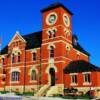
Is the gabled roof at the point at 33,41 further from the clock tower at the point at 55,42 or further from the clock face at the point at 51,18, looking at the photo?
the clock face at the point at 51,18

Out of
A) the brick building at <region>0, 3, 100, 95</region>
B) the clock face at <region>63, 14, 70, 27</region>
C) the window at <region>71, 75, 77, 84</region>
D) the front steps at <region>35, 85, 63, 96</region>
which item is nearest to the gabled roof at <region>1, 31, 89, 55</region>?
the brick building at <region>0, 3, 100, 95</region>

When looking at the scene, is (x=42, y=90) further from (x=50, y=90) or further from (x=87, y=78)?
(x=87, y=78)

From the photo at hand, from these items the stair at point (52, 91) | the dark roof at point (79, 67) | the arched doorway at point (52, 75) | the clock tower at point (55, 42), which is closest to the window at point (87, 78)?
the dark roof at point (79, 67)

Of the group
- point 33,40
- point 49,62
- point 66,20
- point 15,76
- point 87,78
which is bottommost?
point 87,78

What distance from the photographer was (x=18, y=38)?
55.1 m

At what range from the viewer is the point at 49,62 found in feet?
160

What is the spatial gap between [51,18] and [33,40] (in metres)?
7.44

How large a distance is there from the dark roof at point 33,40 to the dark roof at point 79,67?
323 inches

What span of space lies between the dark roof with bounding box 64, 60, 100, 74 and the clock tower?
101 cm

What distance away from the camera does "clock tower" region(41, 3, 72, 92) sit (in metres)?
47.4

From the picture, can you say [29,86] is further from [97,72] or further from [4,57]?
[97,72]

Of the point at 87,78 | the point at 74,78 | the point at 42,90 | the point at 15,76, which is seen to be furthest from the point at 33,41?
the point at 87,78

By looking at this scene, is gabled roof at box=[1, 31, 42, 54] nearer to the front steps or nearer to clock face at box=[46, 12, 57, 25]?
clock face at box=[46, 12, 57, 25]

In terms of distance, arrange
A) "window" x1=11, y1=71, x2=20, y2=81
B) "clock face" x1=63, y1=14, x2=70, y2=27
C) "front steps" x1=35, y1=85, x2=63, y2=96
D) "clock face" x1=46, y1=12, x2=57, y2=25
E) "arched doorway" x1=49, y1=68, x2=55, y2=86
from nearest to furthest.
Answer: "front steps" x1=35, y1=85, x2=63, y2=96 → "arched doorway" x1=49, y1=68, x2=55, y2=86 → "clock face" x1=46, y1=12, x2=57, y2=25 → "clock face" x1=63, y1=14, x2=70, y2=27 → "window" x1=11, y1=71, x2=20, y2=81
